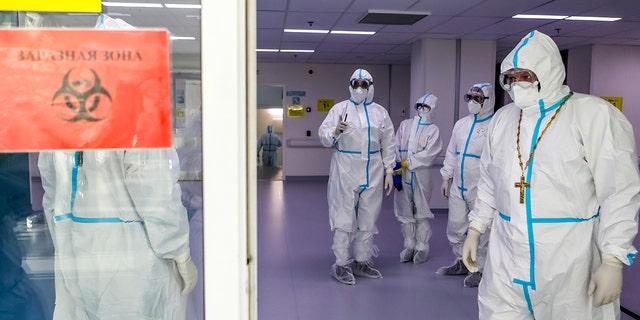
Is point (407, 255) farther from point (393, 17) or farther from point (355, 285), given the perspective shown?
point (393, 17)

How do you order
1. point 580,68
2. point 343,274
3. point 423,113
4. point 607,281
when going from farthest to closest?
point 580,68, point 423,113, point 343,274, point 607,281

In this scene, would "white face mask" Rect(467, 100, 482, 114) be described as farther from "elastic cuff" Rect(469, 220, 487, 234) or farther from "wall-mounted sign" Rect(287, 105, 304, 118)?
"wall-mounted sign" Rect(287, 105, 304, 118)

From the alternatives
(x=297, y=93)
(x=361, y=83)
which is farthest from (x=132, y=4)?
(x=297, y=93)

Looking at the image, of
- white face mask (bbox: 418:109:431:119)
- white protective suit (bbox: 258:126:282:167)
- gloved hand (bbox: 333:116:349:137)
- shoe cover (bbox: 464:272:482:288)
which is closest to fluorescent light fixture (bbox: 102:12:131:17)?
gloved hand (bbox: 333:116:349:137)

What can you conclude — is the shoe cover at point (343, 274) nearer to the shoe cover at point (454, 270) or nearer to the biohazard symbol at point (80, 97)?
the shoe cover at point (454, 270)

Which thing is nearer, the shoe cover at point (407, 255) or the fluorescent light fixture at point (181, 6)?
the fluorescent light fixture at point (181, 6)

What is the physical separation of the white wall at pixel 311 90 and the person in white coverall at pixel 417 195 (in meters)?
4.65

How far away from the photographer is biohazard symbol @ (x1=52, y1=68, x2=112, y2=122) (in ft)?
2.05

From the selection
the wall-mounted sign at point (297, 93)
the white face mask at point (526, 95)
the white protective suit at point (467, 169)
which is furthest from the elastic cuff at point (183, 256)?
the wall-mounted sign at point (297, 93)

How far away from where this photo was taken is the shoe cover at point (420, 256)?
172 inches

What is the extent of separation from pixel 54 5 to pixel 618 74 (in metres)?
8.04

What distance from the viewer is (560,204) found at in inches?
67.2

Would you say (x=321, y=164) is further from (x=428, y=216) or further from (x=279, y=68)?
(x=428, y=216)

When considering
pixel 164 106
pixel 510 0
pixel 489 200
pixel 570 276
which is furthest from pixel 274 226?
pixel 164 106
